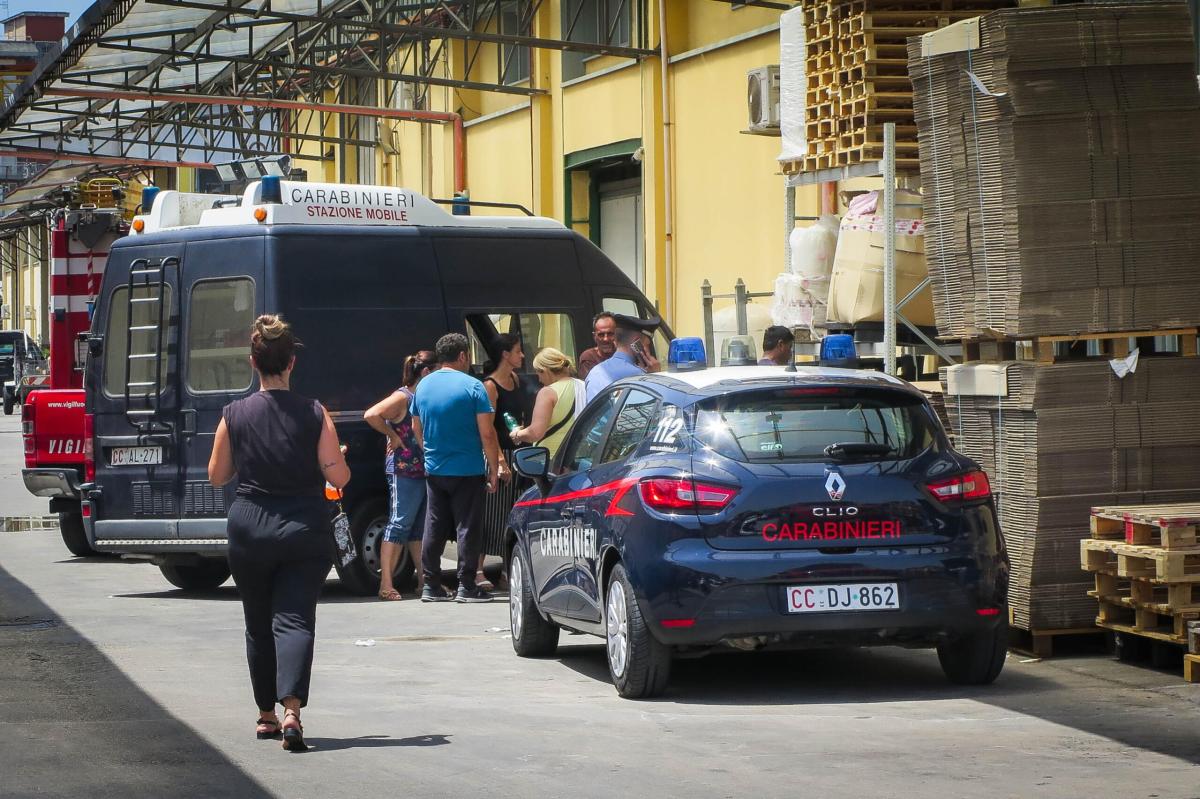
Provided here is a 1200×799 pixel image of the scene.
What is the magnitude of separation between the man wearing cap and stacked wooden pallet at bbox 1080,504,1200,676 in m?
3.58

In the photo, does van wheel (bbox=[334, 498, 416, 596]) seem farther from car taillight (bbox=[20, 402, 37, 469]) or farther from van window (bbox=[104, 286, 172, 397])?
car taillight (bbox=[20, 402, 37, 469])

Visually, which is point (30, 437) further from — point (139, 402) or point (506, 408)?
point (506, 408)

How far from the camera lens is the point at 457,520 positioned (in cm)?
1281

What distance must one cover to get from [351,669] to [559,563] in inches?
48.5

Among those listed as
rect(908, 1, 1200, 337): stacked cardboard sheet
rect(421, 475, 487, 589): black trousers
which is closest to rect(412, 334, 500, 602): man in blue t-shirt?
rect(421, 475, 487, 589): black trousers

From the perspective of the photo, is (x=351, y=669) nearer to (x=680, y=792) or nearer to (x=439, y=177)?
(x=680, y=792)

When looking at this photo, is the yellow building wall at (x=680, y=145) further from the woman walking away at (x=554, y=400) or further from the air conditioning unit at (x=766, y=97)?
the woman walking away at (x=554, y=400)

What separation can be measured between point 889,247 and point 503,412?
304 centimetres

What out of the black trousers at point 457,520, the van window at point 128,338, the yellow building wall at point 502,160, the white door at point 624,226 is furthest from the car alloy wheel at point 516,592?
the yellow building wall at point 502,160

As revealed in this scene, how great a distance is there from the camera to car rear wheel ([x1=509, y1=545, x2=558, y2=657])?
10.2m

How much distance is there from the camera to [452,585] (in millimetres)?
14430

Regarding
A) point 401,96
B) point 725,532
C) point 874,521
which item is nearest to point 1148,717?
point 874,521

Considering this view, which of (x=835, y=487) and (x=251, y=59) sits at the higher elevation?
(x=251, y=59)

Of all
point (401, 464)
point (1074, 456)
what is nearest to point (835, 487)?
point (1074, 456)
